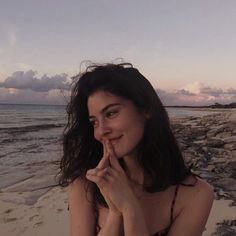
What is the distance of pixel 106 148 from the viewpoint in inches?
90.8

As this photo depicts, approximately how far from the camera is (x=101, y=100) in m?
2.40

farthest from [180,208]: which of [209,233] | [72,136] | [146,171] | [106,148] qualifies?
[209,233]

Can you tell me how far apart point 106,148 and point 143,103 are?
1.24ft

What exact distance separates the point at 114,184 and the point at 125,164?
407mm

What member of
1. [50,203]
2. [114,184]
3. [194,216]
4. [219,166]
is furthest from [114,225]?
[219,166]

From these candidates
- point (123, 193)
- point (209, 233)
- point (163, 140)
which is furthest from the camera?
point (209, 233)

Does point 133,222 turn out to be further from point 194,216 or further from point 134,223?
point 194,216

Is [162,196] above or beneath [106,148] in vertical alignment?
beneath

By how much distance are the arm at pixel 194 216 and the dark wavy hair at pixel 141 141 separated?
0.17 m

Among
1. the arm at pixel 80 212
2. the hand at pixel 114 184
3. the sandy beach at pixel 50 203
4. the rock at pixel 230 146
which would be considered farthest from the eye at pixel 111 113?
the rock at pixel 230 146

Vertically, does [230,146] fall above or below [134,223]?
below

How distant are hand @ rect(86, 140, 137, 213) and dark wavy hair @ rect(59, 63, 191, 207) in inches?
11.8

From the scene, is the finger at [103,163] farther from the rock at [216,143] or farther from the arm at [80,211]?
the rock at [216,143]

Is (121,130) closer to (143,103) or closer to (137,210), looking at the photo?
(143,103)
